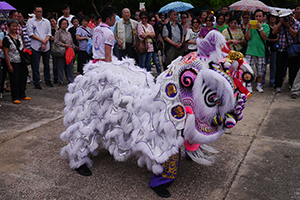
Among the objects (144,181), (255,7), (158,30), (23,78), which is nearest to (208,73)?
(144,181)

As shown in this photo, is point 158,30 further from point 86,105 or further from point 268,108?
point 86,105

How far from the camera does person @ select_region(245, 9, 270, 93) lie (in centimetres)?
695

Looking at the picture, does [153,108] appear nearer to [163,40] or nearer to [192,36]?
[192,36]

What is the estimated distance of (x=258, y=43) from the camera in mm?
6996

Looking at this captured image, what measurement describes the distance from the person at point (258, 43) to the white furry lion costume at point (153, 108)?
450cm

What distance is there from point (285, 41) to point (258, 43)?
61 cm

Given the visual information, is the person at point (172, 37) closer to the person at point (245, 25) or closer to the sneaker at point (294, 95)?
the person at point (245, 25)

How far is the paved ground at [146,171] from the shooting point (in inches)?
120

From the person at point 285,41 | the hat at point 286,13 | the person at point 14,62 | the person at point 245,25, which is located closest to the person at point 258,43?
the person at point 245,25

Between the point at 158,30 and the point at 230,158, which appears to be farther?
the point at 158,30

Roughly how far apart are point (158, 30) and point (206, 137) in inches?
274

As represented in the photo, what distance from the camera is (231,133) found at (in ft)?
15.4

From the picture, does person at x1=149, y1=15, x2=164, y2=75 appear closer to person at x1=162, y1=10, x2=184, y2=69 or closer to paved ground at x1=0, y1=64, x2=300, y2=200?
person at x1=162, y1=10, x2=184, y2=69

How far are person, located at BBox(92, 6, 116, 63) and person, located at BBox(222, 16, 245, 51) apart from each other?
4.05 metres
